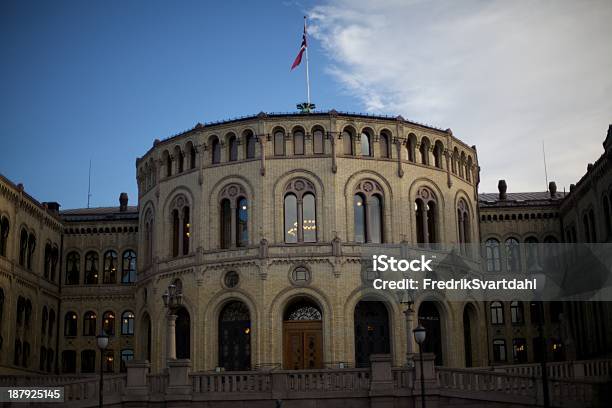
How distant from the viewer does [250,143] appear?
53.8 meters

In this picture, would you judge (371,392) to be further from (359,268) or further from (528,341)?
(528,341)

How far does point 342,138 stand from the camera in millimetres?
53188

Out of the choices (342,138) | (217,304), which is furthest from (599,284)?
(217,304)

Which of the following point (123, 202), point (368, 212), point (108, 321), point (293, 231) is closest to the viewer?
point (293, 231)

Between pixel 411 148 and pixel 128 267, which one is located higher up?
pixel 411 148

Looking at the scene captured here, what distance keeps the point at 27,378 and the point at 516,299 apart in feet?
112

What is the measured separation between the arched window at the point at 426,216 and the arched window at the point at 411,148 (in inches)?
80.6

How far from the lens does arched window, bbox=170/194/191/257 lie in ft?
179

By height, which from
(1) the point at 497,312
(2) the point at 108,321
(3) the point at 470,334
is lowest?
(3) the point at 470,334

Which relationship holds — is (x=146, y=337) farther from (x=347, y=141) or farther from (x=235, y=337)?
(x=347, y=141)

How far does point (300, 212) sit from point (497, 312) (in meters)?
20.2

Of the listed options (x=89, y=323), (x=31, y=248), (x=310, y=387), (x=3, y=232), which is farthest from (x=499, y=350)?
(x=3, y=232)

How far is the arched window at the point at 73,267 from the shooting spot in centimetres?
6488

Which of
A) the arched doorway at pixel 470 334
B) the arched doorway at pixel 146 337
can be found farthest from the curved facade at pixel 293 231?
the arched doorway at pixel 146 337
